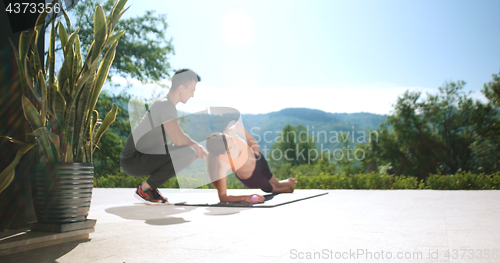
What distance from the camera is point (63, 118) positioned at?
213 centimetres

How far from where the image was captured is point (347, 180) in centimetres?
764

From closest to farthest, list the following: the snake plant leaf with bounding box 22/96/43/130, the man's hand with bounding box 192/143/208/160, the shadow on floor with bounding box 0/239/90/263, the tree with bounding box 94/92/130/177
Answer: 1. the shadow on floor with bounding box 0/239/90/263
2. the snake plant leaf with bounding box 22/96/43/130
3. the man's hand with bounding box 192/143/208/160
4. the tree with bounding box 94/92/130/177

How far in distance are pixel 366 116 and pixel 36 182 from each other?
5752cm

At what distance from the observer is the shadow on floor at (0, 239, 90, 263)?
66.1 inches

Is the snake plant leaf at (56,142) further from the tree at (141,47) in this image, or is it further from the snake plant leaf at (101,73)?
the tree at (141,47)

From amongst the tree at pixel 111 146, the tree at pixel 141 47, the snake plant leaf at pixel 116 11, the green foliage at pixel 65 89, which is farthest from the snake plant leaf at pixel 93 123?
the tree at pixel 141 47

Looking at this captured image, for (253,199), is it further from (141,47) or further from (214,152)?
(141,47)

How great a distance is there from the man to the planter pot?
1.70 m

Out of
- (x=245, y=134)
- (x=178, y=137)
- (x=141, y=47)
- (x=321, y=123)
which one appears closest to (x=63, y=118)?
(x=178, y=137)

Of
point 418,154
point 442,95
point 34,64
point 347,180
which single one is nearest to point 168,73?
point 347,180

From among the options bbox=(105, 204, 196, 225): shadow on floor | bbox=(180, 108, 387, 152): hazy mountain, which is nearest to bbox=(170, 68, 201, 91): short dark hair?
bbox=(105, 204, 196, 225): shadow on floor

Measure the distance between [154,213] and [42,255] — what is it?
162 centimetres

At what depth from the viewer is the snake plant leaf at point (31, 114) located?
1921 millimetres

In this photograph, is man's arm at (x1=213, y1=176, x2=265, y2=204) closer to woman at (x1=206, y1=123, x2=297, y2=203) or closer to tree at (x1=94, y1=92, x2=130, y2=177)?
woman at (x1=206, y1=123, x2=297, y2=203)
